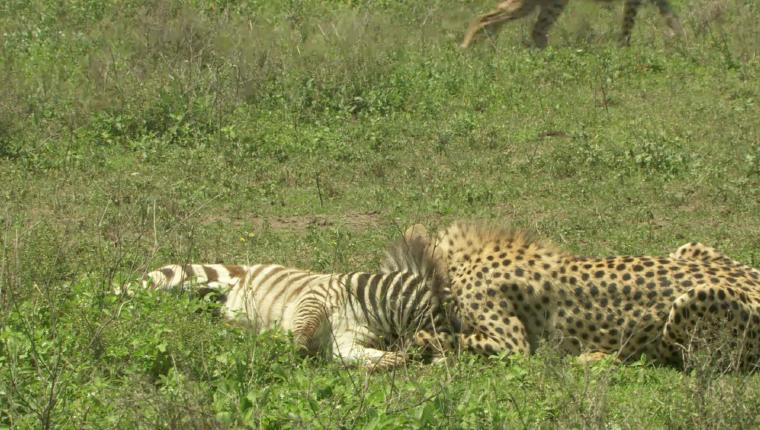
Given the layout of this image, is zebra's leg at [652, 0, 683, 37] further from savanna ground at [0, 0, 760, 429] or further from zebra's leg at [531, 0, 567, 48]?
zebra's leg at [531, 0, 567, 48]

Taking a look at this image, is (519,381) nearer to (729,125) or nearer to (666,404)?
(666,404)

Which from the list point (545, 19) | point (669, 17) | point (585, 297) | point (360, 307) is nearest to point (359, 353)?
point (360, 307)

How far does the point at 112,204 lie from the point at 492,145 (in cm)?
325

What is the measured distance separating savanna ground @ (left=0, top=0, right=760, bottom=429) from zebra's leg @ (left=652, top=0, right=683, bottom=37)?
7.5 inches

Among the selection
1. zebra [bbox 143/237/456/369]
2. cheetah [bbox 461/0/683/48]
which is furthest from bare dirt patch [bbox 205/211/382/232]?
cheetah [bbox 461/0/683/48]

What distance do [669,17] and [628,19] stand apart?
21.1 inches

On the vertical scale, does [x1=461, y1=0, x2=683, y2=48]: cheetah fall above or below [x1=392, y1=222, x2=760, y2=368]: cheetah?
above

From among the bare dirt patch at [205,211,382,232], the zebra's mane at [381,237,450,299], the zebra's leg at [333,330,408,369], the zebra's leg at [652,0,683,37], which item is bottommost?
the zebra's leg at [333,330,408,369]

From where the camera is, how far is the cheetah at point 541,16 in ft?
46.9

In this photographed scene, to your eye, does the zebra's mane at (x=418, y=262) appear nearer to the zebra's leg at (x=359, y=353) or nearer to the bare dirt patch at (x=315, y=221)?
the zebra's leg at (x=359, y=353)

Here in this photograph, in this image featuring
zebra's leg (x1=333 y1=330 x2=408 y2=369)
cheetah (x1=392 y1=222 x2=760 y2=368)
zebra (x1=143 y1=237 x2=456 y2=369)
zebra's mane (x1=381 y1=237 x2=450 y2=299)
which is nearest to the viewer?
zebra's leg (x1=333 y1=330 x2=408 y2=369)

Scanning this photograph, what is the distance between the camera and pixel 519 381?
6.14m

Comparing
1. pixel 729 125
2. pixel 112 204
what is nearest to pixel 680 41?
pixel 729 125

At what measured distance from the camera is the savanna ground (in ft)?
18.1
